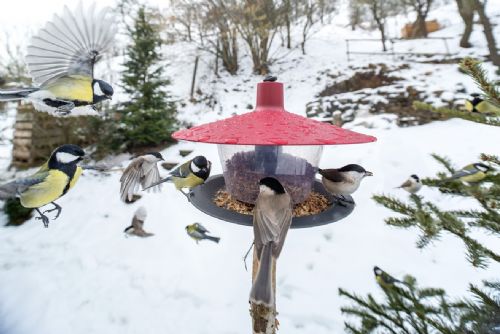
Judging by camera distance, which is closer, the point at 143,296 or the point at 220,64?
the point at 143,296

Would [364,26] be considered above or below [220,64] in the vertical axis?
above

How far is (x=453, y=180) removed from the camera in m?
0.76

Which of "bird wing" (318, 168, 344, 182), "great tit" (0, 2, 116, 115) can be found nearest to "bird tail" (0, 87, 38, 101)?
"great tit" (0, 2, 116, 115)

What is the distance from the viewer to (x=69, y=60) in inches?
24.2

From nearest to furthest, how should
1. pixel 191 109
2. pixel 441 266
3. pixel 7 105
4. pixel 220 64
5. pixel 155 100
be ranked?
pixel 7 105 < pixel 441 266 < pixel 155 100 < pixel 191 109 < pixel 220 64

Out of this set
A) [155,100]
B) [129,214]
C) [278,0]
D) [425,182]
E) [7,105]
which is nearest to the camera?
[425,182]


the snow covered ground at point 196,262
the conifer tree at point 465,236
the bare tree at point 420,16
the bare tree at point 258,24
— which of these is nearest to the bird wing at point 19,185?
the conifer tree at point 465,236

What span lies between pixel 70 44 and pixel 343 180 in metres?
0.98

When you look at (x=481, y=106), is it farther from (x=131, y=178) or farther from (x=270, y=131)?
(x=131, y=178)

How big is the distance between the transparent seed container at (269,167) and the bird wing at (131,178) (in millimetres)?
433

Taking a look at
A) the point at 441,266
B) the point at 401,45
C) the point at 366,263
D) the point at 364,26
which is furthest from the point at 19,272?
the point at 364,26

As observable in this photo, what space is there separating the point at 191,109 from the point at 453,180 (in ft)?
22.8

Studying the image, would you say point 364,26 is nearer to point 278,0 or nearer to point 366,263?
point 278,0

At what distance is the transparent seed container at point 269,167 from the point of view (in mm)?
1246
